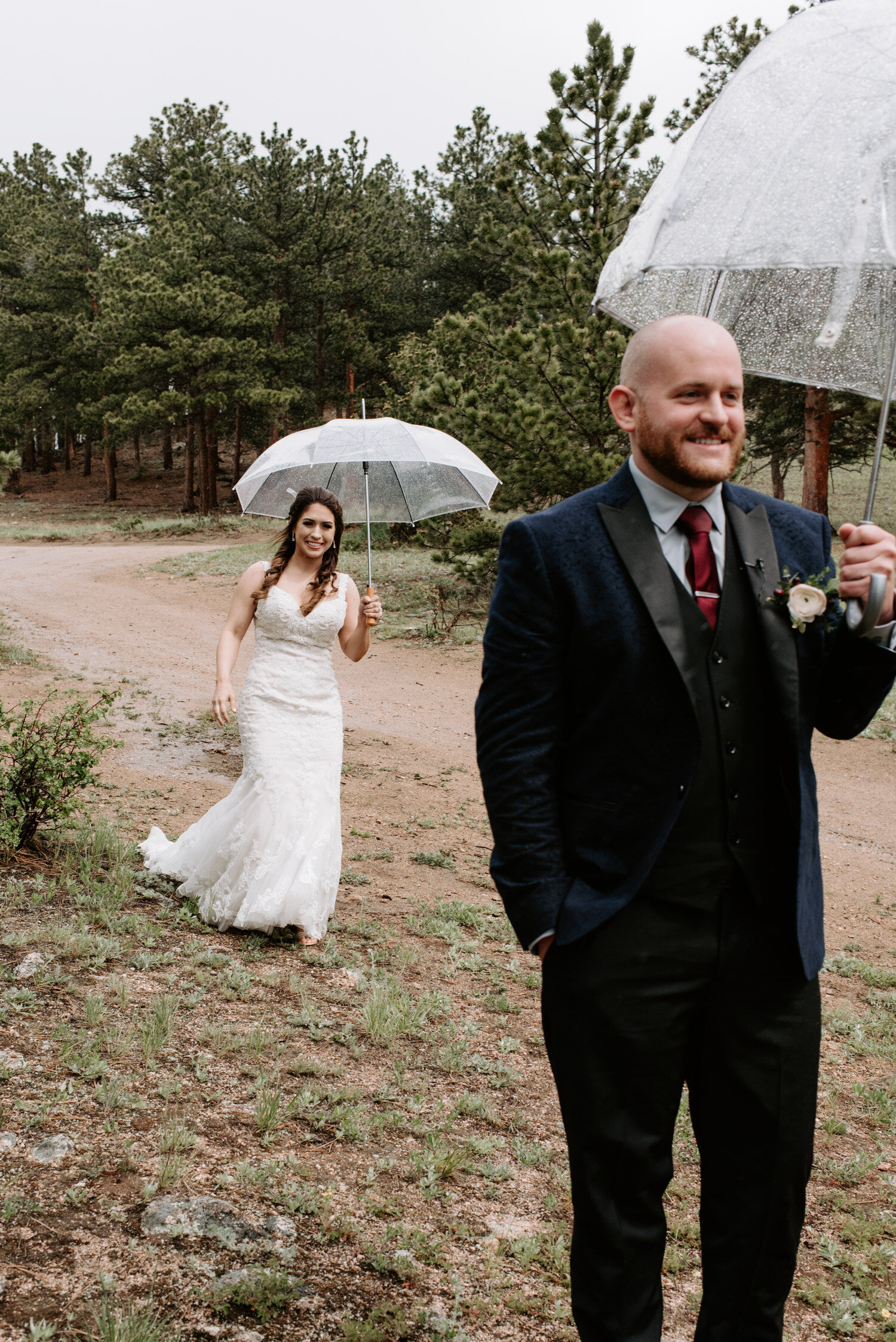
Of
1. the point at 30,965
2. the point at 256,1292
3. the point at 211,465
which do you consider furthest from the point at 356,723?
the point at 211,465

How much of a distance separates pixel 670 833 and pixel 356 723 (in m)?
9.55

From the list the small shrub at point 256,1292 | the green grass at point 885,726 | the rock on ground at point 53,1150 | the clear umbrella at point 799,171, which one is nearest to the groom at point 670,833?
the clear umbrella at point 799,171

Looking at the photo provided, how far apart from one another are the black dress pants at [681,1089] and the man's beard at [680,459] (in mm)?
823

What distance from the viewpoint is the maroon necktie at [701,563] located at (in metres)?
2.12

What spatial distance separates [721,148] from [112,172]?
50.4 meters

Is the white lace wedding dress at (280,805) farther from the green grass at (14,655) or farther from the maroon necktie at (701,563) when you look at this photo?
the green grass at (14,655)

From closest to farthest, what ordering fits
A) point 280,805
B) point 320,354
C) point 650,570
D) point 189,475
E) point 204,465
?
point 650,570
point 280,805
point 320,354
point 204,465
point 189,475

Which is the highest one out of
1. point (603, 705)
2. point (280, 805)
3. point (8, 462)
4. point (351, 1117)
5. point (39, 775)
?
point (8, 462)

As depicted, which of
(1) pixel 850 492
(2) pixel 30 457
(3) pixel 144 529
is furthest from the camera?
(2) pixel 30 457

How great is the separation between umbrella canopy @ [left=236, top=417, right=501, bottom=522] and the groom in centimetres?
495

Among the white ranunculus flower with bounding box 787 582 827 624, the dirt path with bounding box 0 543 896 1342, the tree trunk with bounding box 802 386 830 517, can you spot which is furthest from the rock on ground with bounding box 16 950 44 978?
the tree trunk with bounding box 802 386 830 517

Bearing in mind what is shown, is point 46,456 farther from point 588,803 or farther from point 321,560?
point 588,803

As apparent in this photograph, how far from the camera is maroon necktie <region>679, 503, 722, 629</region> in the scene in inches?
83.4

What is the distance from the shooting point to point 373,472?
789 cm
